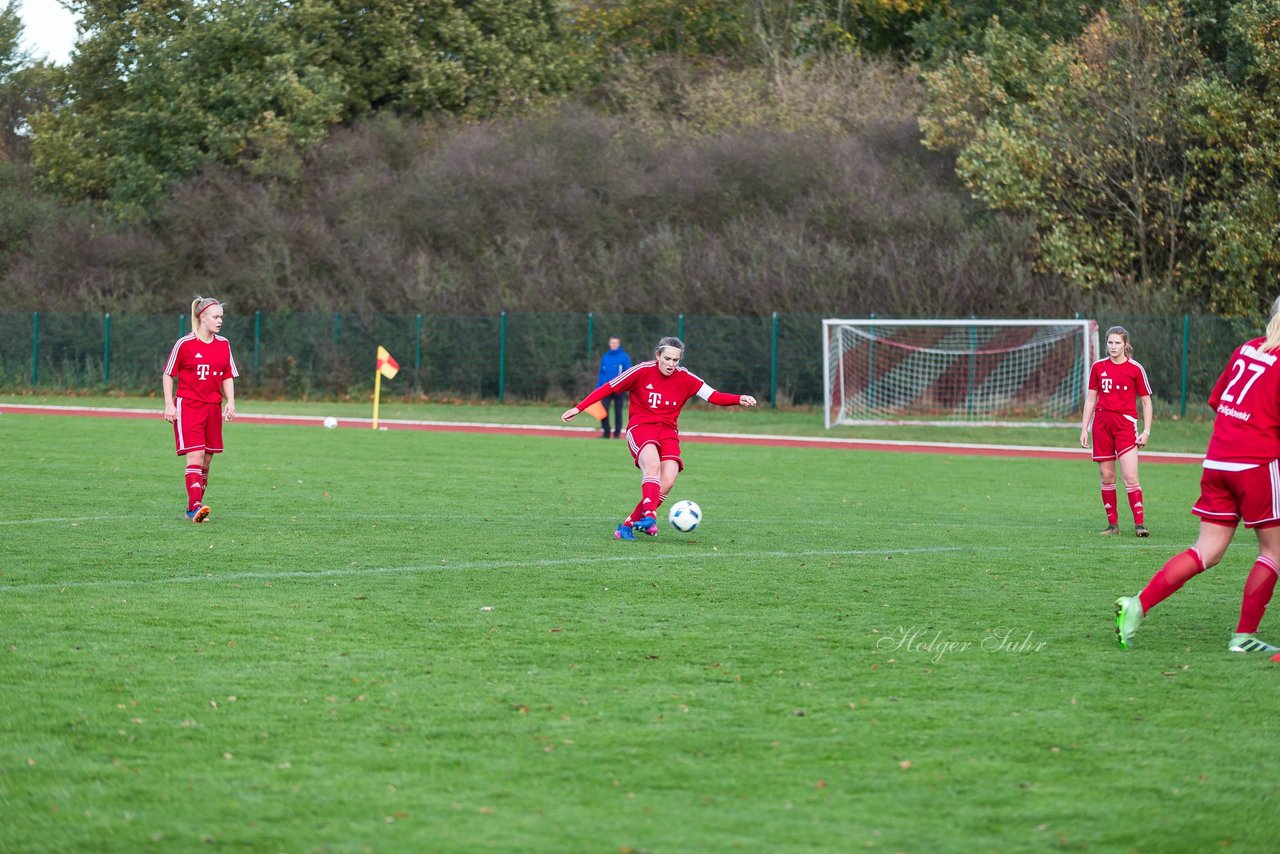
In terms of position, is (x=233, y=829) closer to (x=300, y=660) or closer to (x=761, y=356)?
(x=300, y=660)

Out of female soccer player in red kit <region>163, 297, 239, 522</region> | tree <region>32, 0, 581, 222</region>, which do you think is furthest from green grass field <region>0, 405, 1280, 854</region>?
tree <region>32, 0, 581, 222</region>

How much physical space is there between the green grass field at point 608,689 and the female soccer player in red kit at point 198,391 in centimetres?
49

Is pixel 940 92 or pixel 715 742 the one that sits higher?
pixel 940 92

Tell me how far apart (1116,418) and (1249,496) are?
562 centimetres

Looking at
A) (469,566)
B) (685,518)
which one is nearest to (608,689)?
(469,566)

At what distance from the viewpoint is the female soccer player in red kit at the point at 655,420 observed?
11.5 metres

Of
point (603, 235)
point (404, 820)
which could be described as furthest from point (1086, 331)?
point (404, 820)

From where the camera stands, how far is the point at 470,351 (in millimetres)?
37750

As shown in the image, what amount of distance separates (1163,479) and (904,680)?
13.4 metres

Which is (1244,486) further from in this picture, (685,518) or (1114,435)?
(1114,435)

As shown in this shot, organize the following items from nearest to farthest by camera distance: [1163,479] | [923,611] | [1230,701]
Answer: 1. [1230,701]
2. [923,611]
3. [1163,479]

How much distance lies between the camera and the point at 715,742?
5.49 metres

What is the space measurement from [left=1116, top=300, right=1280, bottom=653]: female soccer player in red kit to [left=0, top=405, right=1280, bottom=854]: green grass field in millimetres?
272

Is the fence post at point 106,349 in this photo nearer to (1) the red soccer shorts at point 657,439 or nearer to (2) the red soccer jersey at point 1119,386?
(1) the red soccer shorts at point 657,439
